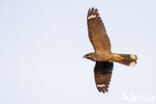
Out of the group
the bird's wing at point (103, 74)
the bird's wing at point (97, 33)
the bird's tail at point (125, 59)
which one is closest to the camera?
the bird's tail at point (125, 59)

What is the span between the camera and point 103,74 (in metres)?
13.7

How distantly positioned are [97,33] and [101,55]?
0.76m

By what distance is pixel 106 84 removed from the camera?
13.5 m

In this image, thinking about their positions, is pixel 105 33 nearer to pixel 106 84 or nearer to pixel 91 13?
pixel 91 13

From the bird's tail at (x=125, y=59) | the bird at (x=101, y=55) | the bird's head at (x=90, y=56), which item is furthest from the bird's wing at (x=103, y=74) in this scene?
the bird's tail at (x=125, y=59)

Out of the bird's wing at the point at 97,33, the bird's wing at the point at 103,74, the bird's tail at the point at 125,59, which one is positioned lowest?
the bird's wing at the point at 103,74

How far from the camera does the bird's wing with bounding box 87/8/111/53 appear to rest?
13.0m

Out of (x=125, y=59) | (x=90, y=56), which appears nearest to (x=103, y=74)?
(x=90, y=56)

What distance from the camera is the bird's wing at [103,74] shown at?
1348 cm

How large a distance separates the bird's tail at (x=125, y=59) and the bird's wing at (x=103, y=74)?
2.54ft

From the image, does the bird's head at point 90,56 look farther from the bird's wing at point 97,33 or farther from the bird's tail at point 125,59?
the bird's tail at point 125,59

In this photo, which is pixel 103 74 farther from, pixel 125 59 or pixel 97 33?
pixel 97 33

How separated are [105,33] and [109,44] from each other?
395mm

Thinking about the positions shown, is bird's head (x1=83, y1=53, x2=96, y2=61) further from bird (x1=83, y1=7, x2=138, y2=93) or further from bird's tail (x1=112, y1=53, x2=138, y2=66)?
bird's tail (x1=112, y1=53, x2=138, y2=66)
